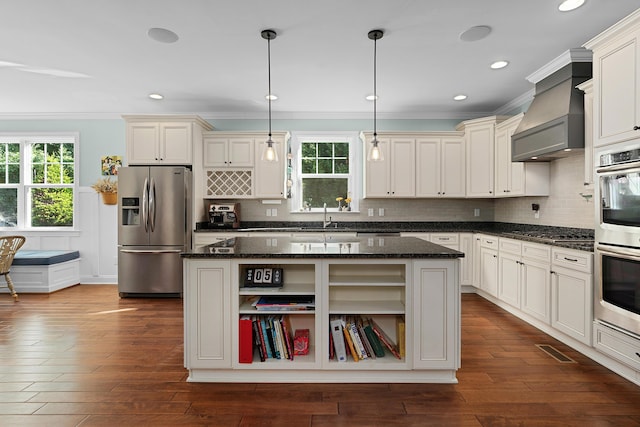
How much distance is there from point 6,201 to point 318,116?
506cm

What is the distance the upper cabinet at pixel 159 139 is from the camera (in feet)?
15.6

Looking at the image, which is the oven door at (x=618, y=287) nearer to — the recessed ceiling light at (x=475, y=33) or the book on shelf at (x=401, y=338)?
the book on shelf at (x=401, y=338)

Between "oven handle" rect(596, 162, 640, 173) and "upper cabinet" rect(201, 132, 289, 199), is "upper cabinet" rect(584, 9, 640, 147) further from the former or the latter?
"upper cabinet" rect(201, 132, 289, 199)

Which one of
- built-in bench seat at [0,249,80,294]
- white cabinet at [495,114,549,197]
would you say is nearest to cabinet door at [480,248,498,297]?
white cabinet at [495,114,549,197]

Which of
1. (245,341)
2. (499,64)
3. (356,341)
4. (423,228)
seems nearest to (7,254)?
(245,341)

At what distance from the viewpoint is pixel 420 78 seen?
4027 millimetres

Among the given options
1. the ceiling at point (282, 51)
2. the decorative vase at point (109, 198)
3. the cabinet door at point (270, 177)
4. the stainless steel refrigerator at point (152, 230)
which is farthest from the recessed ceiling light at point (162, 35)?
the decorative vase at point (109, 198)

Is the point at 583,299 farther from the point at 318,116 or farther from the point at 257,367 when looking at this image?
the point at 318,116

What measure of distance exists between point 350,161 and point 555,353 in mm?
3586

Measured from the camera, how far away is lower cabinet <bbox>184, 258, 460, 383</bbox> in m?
2.29

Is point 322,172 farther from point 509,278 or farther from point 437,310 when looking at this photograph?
point 437,310

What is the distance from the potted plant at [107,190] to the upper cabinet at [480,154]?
5217 mm

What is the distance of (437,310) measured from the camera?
2.29 m

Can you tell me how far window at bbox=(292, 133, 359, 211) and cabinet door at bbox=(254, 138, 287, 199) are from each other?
0.41 meters
